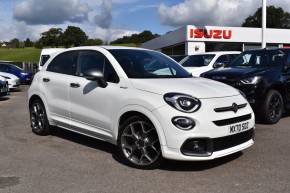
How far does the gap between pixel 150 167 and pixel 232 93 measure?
1.53 m

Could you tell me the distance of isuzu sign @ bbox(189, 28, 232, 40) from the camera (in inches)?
1319

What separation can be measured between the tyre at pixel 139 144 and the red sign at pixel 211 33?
92.2 feet

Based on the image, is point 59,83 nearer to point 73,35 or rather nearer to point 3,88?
point 3,88

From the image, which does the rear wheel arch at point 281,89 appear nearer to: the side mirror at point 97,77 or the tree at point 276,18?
the side mirror at point 97,77

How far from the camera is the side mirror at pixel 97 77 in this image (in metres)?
6.13

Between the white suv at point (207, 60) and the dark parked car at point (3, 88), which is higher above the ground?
the white suv at point (207, 60)

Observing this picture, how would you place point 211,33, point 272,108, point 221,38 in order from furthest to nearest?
point 221,38
point 211,33
point 272,108

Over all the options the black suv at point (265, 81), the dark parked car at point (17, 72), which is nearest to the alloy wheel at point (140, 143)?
the black suv at point (265, 81)

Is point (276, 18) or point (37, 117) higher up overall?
point (276, 18)

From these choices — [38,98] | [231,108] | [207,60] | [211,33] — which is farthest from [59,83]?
[211,33]

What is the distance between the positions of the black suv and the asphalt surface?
148 centimetres

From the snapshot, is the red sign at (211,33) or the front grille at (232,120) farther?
the red sign at (211,33)

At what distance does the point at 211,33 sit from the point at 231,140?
29.4 meters

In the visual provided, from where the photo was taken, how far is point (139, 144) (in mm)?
5766
